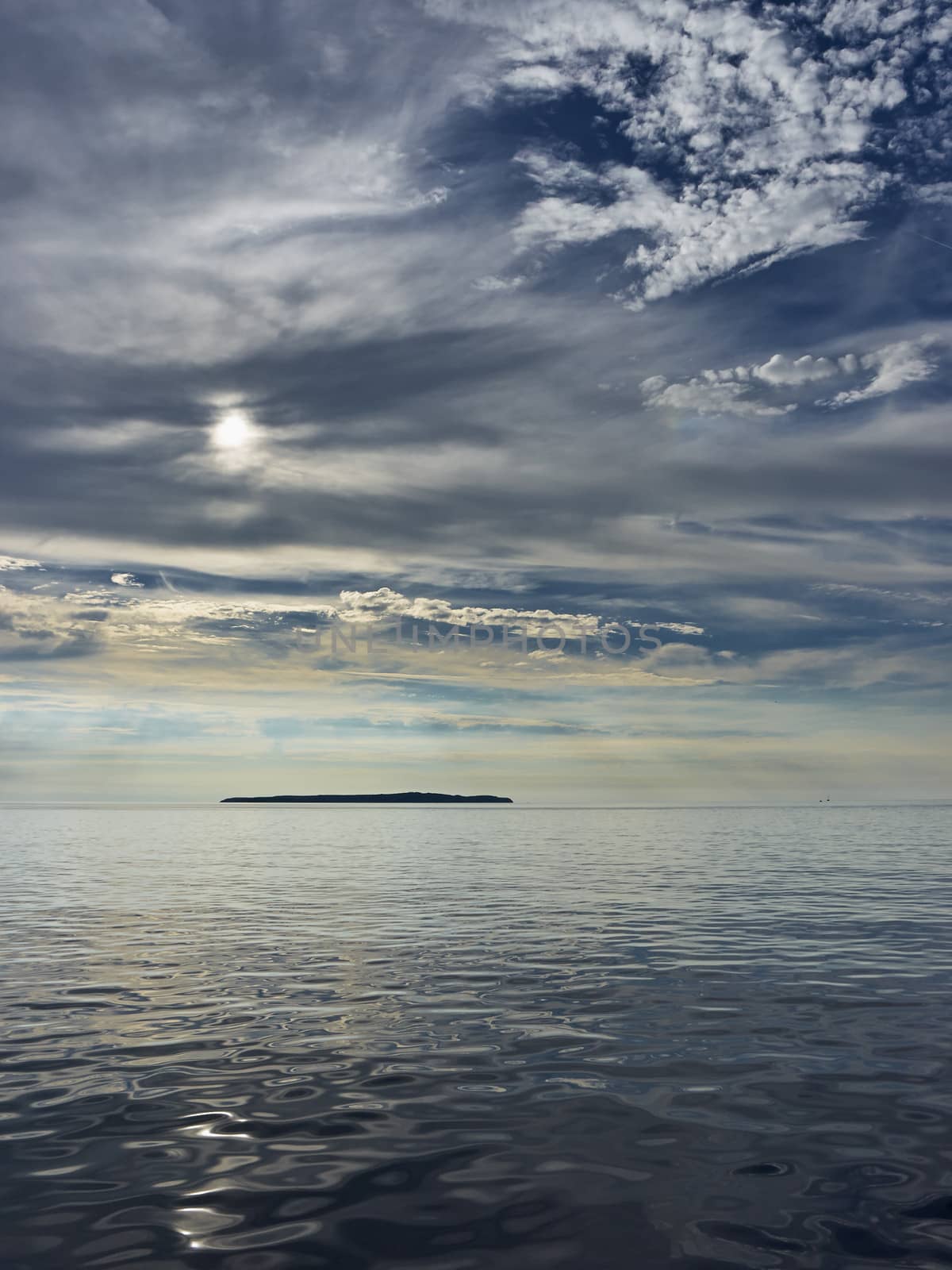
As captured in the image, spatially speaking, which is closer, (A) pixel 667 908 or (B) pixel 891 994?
(B) pixel 891 994

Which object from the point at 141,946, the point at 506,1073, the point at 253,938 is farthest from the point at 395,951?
the point at 506,1073

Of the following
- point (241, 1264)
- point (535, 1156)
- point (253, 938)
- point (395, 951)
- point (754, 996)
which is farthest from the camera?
point (253, 938)

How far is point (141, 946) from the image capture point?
27.5 meters

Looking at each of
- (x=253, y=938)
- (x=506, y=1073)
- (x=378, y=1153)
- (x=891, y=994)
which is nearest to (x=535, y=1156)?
(x=378, y=1153)

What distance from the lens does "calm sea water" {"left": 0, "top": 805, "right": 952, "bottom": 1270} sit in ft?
30.6

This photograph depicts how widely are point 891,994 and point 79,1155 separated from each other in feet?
55.0

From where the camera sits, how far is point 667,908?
3584 centimetres

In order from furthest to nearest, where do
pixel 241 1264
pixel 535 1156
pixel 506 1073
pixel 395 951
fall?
pixel 395 951 < pixel 506 1073 < pixel 535 1156 < pixel 241 1264

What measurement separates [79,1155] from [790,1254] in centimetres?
837

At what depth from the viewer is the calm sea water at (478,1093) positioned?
932 centimetres

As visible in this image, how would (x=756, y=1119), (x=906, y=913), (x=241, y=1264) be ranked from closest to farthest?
(x=241, y=1264) < (x=756, y=1119) < (x=906, y=913)

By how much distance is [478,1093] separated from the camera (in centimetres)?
1352

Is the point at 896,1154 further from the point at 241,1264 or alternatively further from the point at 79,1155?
the point at 79,1155

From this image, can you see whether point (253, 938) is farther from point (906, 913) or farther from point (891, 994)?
point (906, 913)
